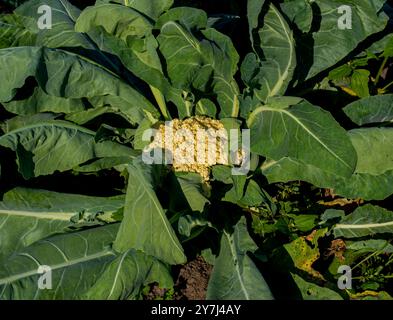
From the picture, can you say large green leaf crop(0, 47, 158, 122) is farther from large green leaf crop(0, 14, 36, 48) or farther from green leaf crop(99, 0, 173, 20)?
large green leaf crop(0, 14, 36, 48)

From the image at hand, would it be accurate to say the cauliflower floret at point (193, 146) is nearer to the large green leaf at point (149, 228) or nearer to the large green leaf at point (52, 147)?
the large green leaf at point (52, 147)

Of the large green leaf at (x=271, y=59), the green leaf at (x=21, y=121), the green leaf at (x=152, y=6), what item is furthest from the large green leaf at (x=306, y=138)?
the green leaf at (x=21, y=121)

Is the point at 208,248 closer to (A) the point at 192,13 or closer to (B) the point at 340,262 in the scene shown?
(B) the point at 340,262

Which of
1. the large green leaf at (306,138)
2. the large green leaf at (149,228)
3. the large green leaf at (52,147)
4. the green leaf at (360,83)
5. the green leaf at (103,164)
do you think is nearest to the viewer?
the large green leaf at (149,228)

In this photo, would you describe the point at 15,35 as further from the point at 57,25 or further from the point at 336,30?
the point at 336,30
